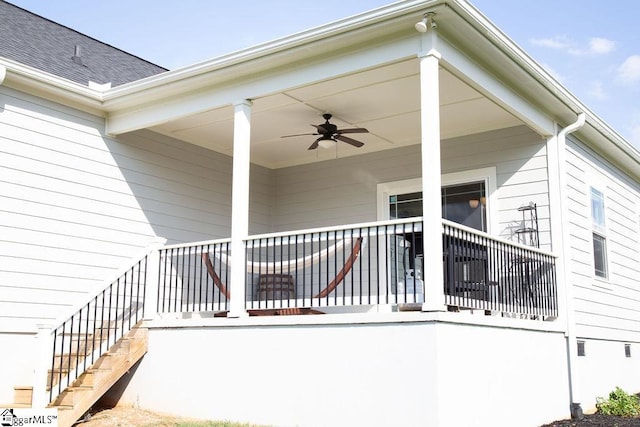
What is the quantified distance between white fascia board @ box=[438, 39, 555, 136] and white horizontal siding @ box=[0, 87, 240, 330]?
3693 mm

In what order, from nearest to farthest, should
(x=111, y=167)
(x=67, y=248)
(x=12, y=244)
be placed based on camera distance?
1. (x=12, y=244)
2. (x=67, y=248)
3. (x=111, y=167)

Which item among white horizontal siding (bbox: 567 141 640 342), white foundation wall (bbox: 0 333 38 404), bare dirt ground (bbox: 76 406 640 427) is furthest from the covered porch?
white foundation wall (bbox: 0 333 38 404)

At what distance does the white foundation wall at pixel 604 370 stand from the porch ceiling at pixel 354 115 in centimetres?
289

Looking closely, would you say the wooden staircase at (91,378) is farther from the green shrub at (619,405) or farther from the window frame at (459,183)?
the green shrub at (619,405)

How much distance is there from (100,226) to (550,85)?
506 centimetres

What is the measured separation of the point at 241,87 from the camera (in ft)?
22.7

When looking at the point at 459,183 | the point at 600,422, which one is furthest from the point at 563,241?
the point at 600,422

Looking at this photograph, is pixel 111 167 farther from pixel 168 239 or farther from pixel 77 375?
pixel 77 375

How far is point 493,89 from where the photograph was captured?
661cm

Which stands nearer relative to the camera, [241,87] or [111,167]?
[241,87]

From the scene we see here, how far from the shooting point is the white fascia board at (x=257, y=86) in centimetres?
596

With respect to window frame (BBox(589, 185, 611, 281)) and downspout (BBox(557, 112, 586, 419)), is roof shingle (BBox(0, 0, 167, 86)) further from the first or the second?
window frame (BBox(589, 185, 611, 281))

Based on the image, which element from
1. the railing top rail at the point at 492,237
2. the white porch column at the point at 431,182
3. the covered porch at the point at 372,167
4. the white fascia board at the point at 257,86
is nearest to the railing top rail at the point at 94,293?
the covered porch at the point at 372,167

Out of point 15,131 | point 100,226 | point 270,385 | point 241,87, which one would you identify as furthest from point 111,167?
point 270,385
